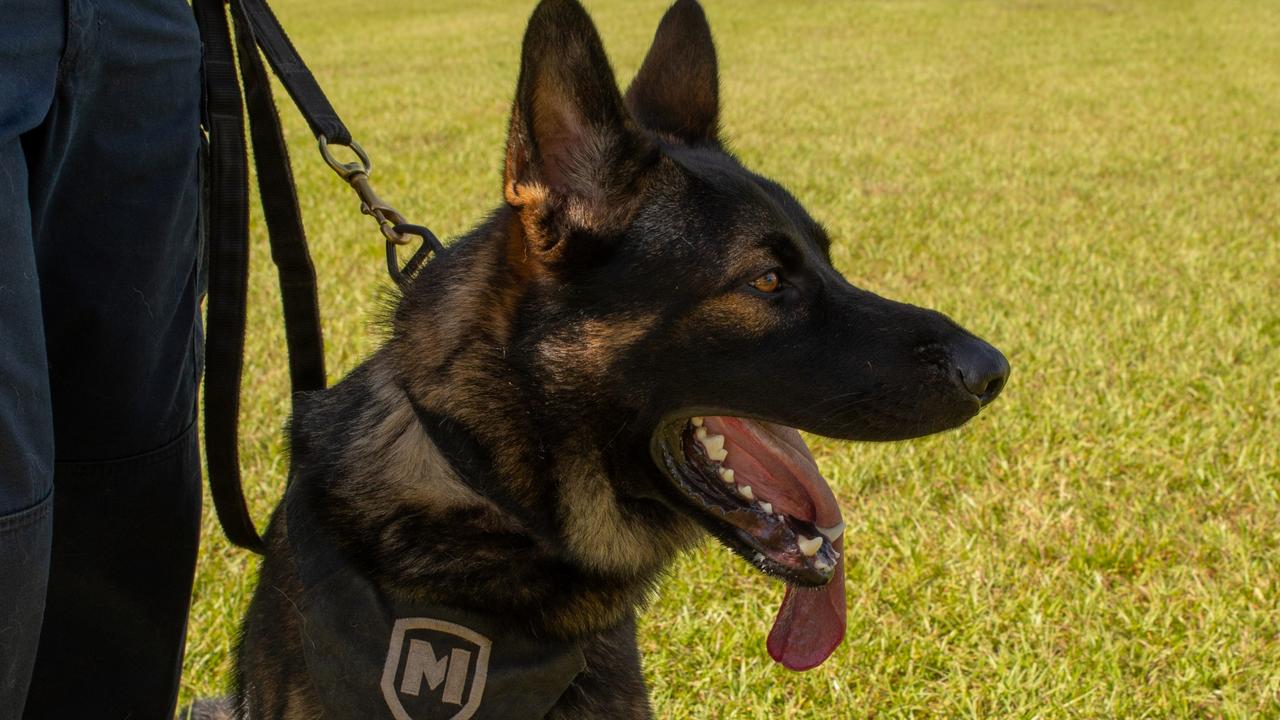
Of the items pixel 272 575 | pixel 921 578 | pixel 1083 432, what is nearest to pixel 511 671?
pixel 272 575

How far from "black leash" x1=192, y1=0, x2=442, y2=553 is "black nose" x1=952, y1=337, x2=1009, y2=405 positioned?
1.12 m

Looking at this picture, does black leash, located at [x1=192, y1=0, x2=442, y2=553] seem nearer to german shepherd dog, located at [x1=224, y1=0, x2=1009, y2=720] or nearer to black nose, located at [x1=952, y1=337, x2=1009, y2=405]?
german shepherd dog, located at [x1=224, y1=0, x2=1009, y2=720]

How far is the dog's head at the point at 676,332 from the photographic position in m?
1.95

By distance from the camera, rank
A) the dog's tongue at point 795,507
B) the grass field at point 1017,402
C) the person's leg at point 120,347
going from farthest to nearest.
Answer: the grass field at point 1017,402
the dog's tongue at point 795,507
the person's leg at point 120,347

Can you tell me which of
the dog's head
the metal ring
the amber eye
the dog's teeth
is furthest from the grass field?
the amber eye

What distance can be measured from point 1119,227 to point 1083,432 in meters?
4.18

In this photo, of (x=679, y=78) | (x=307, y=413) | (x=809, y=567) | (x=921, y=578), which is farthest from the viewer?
(x=921, y=578)

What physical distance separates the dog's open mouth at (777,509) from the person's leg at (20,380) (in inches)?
39.6

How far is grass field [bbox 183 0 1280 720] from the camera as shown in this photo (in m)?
2.99

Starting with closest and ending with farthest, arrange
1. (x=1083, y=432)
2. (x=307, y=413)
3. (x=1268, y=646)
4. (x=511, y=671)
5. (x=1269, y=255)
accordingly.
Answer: (x=511, y=671), (x=307, y=413), (x=1268, y=646), (x=1083, y=432), (x=1269, y=255)

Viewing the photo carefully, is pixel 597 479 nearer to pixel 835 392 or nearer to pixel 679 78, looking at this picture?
pixel 835 392

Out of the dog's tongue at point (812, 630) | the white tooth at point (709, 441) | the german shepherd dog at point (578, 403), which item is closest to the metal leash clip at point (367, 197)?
the german shepherd dog at point (578, 403)

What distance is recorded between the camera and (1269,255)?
7285mm

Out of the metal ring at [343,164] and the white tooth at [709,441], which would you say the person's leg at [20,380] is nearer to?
the metal ring at [343,164]
